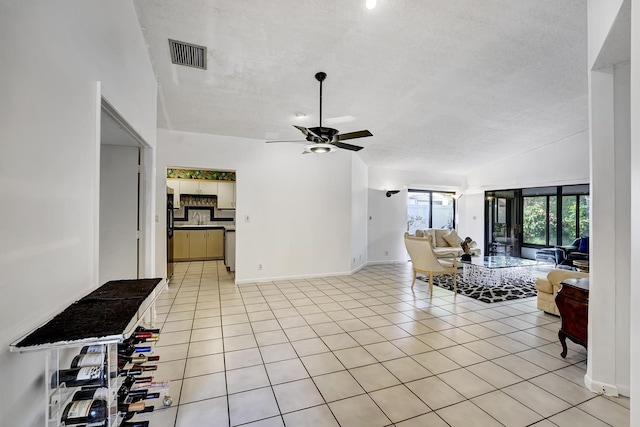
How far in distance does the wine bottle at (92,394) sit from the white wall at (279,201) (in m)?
3.94

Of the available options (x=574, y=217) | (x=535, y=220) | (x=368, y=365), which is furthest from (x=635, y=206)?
(x=535, y=220)

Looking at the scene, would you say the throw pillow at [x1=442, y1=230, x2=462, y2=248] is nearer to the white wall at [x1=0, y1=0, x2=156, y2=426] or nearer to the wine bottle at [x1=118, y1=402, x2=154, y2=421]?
the wine bottle at [x1=118, y1=402, x2=154, y2=421]

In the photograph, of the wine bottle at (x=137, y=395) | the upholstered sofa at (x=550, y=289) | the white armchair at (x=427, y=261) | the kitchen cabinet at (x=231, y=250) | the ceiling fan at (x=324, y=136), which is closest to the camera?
the wine bottle at (x=137, y=395)

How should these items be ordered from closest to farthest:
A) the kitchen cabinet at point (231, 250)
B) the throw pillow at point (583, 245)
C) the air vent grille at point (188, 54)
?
the air vent grille at point (188, 54) → the throw pillow at point (583, 245) → the kitchen cabinet at point (231, 250)

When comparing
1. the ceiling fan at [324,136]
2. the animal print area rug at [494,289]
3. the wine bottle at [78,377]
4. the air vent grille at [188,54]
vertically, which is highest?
the air vent grille at [188,54]

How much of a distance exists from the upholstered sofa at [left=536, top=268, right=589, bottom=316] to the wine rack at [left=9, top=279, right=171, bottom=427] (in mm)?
4360

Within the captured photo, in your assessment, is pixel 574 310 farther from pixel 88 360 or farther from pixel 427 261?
pixel 88 360

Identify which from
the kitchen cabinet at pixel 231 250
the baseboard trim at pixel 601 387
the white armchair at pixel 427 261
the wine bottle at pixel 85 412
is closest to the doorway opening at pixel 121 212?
the wine bottle at pixel 85 412

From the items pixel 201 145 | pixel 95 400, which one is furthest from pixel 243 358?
pixel 201 145

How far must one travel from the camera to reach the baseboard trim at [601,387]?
2.03 m

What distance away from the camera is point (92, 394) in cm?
116

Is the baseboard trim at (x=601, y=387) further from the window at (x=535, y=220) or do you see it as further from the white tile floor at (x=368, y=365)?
the window at (x=535, y=220)

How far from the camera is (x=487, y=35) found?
2852 mm

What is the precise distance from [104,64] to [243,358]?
8.19 feet
